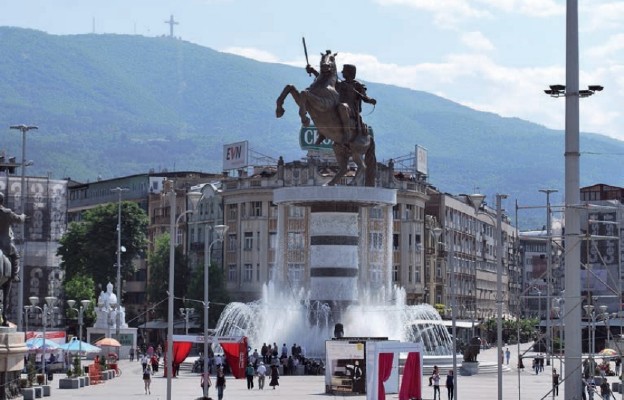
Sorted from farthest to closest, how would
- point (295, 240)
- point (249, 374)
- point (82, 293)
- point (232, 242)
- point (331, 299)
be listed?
1. point (232, 242)
2. point (82, 293)
3. point (295, 240)
4. point (331, 299)
5. point (249, 374)

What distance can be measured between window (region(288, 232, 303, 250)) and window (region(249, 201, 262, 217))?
229 inches

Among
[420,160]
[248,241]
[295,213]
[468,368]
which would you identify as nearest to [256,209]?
[248,241]

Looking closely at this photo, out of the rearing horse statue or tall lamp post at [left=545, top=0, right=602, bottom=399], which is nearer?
tall lamp post at [left=545, top=0, right=602, bottom=399]

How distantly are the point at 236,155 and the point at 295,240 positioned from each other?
53.4ft

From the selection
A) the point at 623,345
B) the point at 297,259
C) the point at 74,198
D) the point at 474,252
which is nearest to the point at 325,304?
the point at 623,345

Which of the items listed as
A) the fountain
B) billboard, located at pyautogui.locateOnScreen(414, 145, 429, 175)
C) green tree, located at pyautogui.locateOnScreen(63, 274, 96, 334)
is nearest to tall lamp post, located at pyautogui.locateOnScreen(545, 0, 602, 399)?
the fountain

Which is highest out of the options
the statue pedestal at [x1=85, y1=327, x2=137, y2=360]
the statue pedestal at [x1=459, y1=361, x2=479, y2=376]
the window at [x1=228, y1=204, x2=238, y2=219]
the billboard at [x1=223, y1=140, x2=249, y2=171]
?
the billboard at [x1=223, y1=140, x2=249, y2=171]

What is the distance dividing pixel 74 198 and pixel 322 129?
112 metres

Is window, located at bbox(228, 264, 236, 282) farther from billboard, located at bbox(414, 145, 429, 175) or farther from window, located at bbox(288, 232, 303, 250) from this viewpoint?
billboard, located at bbox(414, 145, 429, 175)

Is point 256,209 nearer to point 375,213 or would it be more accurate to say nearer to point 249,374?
point 375,213

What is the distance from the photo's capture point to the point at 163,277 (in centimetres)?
12950

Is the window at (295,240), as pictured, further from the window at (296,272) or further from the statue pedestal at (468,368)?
the statue pedestal at (468,368)

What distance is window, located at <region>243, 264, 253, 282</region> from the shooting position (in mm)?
127000

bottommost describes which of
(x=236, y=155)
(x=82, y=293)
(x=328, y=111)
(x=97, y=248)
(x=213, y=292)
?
(x=82, y=293)
